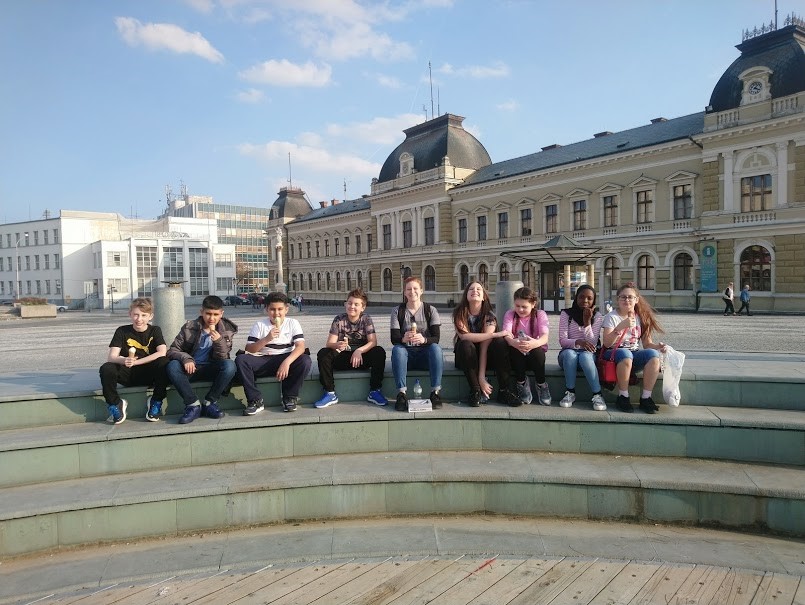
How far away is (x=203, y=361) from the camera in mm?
5715

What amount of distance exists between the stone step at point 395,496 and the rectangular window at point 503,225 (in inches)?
1422

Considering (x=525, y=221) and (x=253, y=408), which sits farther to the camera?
(x=525, y=221)

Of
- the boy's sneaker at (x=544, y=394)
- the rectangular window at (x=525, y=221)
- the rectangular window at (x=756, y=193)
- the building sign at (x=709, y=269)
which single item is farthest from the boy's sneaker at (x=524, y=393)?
the rectangular window at (x=525, y=221)

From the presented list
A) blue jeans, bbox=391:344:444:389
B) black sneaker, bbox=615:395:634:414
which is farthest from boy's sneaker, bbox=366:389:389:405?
black sneaker, bbox=615:395:634:414

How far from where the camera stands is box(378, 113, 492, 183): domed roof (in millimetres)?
44156

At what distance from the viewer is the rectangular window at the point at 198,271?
6606 cm

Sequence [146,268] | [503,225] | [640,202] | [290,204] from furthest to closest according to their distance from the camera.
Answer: [290,204] < [146,268] < [503,225] < [640,202]

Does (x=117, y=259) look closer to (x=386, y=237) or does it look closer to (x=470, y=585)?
(x=386, y=237)

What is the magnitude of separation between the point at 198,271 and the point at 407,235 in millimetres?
31448

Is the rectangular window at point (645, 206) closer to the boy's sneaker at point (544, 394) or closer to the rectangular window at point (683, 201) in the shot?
the rectangular window at point (683, 201)

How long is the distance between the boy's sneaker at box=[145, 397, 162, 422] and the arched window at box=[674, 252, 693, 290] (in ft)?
97.0

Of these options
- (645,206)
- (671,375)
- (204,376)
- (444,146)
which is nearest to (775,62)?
(645,206)

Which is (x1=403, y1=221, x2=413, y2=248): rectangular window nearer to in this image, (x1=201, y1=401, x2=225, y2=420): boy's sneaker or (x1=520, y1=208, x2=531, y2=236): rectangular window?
(x1=520, y1=208, x2=531, y2=236): rectangular window

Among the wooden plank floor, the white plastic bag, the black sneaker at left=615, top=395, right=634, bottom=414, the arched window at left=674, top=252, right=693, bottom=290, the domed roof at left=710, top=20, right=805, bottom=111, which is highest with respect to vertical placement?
the domed roof at left=710, top=20, right=805, bottom=111
